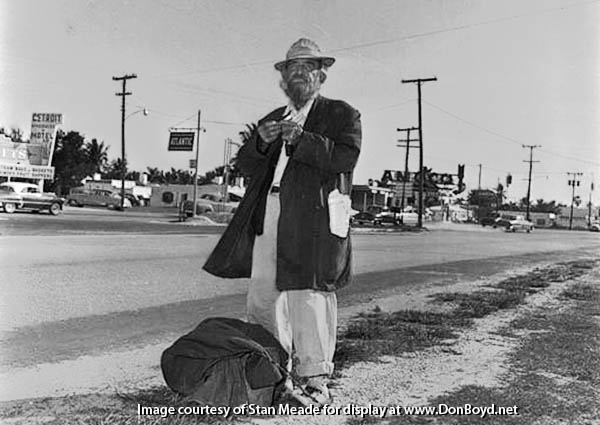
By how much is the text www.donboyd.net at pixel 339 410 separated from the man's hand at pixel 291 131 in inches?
50.5

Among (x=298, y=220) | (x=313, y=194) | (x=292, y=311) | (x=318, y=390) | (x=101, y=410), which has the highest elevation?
(x=313, y=194)

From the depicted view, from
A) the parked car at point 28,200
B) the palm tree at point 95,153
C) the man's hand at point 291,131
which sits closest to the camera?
the man's hand at point 291,131

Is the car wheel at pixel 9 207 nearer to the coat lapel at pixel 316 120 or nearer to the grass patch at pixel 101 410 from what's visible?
the grass patch at pixel 101 410

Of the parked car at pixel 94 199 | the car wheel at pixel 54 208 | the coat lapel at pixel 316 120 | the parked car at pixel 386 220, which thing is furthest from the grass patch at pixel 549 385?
the parked car at pixel 94 199

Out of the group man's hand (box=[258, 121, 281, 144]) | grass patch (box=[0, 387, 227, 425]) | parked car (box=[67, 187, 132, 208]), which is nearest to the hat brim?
man's hand (box=[258, 121, 281, 144])

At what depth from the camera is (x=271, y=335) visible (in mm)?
3434

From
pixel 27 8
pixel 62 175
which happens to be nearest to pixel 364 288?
pixel 27 8

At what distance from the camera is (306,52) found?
3.32 meters

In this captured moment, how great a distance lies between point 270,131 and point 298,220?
464 mm

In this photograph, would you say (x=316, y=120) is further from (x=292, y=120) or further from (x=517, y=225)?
(x=517, y=225)

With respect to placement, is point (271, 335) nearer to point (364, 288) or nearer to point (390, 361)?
point (390, 361)

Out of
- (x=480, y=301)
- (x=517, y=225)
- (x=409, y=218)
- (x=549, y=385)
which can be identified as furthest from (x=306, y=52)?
(x=517, y=225)

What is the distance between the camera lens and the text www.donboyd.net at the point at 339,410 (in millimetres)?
3025

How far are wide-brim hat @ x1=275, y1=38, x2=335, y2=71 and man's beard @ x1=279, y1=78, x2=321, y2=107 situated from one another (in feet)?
0.36
